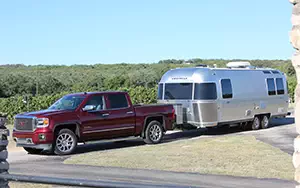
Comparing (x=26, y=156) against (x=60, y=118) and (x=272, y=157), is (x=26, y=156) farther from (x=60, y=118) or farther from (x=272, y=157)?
(x=272, y=157)

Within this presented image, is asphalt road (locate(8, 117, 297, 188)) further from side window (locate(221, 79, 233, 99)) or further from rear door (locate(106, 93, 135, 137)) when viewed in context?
side window (locate(221, 79, 233, 99))

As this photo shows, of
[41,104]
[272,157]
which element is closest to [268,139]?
[272,157]

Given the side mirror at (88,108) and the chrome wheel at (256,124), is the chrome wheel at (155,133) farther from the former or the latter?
the chrome wheel at (256,124)

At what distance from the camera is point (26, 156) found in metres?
15.8

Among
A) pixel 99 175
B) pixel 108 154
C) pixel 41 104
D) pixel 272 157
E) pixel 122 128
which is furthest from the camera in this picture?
pixel 41 104

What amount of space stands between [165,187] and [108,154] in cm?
1180

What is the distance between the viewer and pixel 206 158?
14148mm

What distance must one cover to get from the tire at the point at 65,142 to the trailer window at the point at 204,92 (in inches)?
233

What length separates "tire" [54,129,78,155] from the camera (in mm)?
15500

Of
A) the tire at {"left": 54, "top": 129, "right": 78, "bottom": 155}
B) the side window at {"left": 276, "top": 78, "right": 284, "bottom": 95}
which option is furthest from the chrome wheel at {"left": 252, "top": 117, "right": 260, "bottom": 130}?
the tire at {"left": 54, "top": 129, "right": 78, "bottom": 155}

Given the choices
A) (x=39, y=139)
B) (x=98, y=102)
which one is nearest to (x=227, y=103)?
(x=98, y=102)

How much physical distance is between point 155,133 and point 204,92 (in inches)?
122

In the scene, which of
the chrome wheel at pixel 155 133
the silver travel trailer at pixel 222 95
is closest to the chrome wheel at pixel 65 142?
the chrome wheel at pixel 155 133

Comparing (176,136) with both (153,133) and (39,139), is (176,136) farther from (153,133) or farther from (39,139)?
(39,139)
